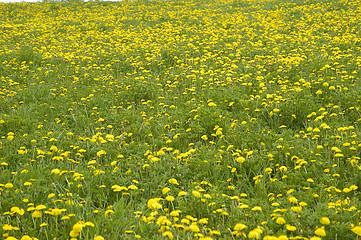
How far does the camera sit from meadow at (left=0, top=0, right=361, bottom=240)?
3.00 meters

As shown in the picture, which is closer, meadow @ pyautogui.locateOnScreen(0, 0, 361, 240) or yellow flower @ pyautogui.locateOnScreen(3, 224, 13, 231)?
yellow flower @ pyautogui.locateOnScreen(3, 224, 13, 231)

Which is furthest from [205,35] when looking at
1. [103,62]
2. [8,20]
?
[8,20]

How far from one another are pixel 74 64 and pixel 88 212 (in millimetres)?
6491

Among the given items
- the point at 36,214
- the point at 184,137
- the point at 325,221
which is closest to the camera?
the point at 325,221

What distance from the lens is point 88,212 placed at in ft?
10.2

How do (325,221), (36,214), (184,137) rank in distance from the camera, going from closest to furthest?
1. (325,221)
2. (36,214)
3. (184,137)

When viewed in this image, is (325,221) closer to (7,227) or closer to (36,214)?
(36,214)

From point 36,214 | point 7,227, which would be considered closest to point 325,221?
point 36,214

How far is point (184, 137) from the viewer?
16.1ft

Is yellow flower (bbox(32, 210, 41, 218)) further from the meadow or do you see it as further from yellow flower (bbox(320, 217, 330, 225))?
yellow flower (bbox(320, 217, 330, 225))

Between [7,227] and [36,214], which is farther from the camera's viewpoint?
[36,214]

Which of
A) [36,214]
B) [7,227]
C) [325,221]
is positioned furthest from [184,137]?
[7,227]

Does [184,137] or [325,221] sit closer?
[325,221]

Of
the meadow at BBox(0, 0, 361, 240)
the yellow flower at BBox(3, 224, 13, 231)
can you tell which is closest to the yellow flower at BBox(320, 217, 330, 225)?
the meadow at BBox(0, 0, 361, 240)
